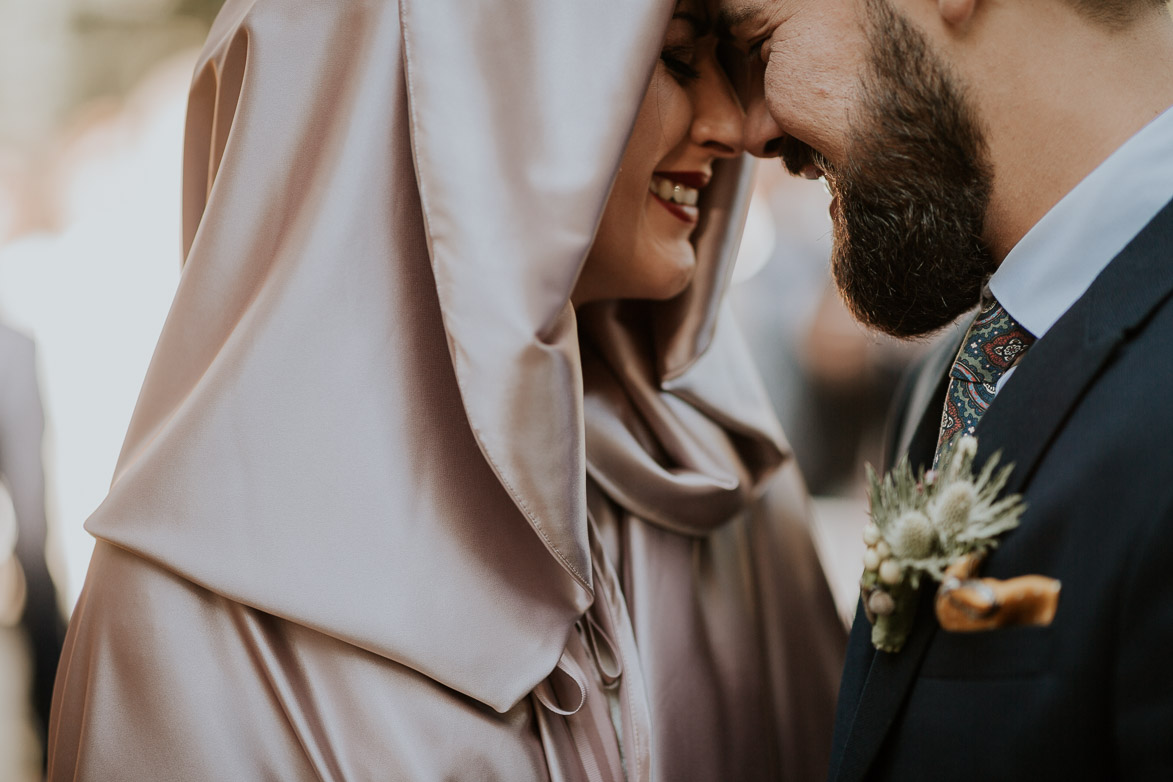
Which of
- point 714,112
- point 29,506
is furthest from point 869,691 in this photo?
point 29,506

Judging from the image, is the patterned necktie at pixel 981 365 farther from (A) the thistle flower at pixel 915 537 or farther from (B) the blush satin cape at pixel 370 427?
(B) the blush satin cape at pixel 370 427

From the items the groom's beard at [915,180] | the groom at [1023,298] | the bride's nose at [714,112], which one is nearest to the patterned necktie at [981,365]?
the groom at [1023,298]

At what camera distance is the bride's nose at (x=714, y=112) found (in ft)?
5.03

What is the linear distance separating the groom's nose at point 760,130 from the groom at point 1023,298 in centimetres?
1

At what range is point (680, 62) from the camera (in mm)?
1471

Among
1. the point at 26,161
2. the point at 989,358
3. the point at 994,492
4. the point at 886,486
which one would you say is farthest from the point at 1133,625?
the point at 26,161

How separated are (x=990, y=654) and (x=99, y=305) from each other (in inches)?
133

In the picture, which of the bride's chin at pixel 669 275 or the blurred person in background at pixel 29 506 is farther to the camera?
the blurred person in background at pixel 29 506

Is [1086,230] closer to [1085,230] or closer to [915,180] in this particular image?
[1085,230]

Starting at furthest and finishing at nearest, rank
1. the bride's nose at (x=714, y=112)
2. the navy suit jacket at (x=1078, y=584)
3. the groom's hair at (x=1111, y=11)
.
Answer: the bride's nose at (x=714, y=112), the groom's hair at (x=1111, y=11), the navy suit jacket at (x=1078, y=584)

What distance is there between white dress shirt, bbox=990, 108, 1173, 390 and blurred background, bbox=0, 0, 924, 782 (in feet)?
7.18

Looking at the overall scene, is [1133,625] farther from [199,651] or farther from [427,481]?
[199,651]

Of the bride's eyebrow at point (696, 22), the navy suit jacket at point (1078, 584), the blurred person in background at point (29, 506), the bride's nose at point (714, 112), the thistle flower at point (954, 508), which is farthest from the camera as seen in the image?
the blurred person in background at point (29, 506)

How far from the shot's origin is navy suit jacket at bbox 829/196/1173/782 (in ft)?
2.66
